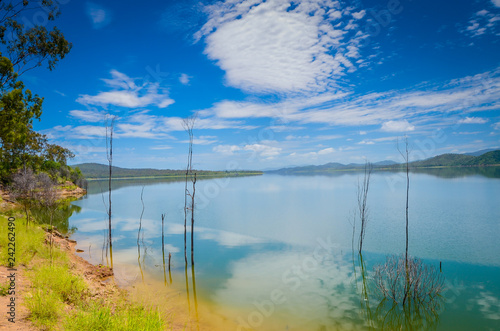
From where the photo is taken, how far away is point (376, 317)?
501 inches

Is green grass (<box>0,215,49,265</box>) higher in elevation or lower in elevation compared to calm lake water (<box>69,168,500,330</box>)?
higher

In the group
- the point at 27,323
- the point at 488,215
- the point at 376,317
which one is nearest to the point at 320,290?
the point at 376,317

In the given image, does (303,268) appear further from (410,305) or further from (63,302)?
(63,302)

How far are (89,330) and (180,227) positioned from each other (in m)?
29.3

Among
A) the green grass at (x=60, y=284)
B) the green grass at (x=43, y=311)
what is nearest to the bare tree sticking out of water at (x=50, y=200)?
the green grass at (x=60, y=284)

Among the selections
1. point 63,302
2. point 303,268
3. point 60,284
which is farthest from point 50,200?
point 303,268

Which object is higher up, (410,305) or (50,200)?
(50,200)

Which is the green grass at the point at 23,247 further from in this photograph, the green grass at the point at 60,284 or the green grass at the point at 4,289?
the green grass at the point at 4,289

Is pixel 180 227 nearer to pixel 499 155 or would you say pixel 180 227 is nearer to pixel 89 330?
pixel 89 330

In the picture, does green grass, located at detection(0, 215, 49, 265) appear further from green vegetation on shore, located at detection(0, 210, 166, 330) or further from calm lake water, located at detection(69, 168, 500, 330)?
calm lake water, located at detection(69, 168, 500, 330)

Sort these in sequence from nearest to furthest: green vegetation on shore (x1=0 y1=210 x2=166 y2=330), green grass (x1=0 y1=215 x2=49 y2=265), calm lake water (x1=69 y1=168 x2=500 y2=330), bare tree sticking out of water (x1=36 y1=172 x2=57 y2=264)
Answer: green vegetation on shore (x1=0 y1=210 x2=166 y2=330)
green grass (x1=0 y1=215 x2=49 y2=265)
calm lake water (x1=69 y1=168 x2=500 y2=330)
bare tree sticking out of water (x1=36 y1=172 x2=57 y2=264)

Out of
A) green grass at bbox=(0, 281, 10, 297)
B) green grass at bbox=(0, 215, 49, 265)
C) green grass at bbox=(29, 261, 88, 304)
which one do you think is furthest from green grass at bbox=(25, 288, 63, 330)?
green grass at bbox=(0, 215, 49, 265)

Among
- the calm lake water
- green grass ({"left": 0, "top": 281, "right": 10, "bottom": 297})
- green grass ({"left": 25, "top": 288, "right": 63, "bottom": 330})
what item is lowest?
the calm lake water

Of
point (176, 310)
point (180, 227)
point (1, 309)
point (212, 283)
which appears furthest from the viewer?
point (180, 227)
